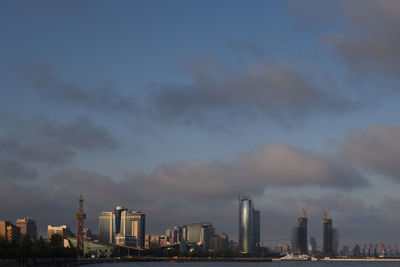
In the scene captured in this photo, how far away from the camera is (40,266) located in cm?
17525

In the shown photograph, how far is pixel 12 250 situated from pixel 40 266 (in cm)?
1172

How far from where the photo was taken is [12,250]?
592 feet
